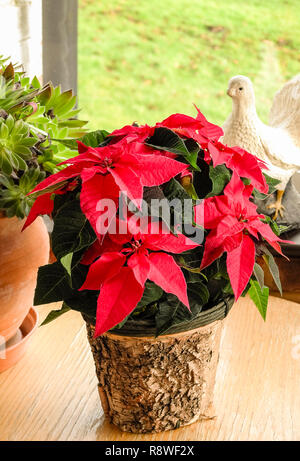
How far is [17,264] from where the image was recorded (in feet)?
2.31

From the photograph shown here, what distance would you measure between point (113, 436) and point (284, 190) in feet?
2.33

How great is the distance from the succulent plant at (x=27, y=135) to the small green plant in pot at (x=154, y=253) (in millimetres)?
81

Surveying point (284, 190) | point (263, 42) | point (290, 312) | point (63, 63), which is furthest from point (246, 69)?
point (290, 312)

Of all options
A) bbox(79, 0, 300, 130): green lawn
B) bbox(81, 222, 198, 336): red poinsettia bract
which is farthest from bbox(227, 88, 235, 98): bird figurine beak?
bbox(79, 0, 300, 130): green lawn

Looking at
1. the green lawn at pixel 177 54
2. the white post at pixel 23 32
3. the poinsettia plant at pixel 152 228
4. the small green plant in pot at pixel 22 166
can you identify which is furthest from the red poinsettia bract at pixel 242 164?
the green lawn at pixel 177 54

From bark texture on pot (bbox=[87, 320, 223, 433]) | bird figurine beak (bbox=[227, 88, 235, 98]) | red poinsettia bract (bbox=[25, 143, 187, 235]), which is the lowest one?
bark texture on pot (bbox=[87, 320, 223, 433])

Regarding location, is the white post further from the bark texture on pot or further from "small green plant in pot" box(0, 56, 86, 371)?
the bark texture on pot

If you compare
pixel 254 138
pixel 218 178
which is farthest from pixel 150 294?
pixel 254 138

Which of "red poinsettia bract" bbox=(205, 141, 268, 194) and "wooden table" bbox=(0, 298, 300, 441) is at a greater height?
"red poinsettia bract" bbox=(205, 141, 268, 194)

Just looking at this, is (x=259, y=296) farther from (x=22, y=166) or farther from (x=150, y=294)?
(x=22, y=166)

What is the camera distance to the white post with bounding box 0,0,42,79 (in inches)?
49.8

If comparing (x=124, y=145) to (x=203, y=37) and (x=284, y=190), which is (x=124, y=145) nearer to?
(x=284, y=190)

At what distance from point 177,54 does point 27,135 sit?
3039mm
